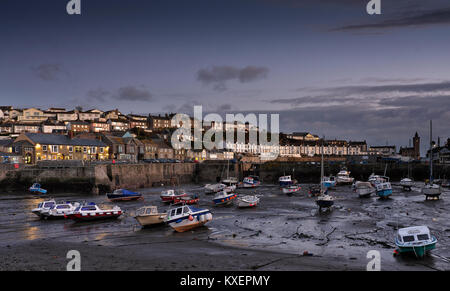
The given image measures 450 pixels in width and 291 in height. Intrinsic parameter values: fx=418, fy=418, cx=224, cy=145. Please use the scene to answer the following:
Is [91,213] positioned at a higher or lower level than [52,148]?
lower

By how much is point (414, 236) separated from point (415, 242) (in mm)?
433

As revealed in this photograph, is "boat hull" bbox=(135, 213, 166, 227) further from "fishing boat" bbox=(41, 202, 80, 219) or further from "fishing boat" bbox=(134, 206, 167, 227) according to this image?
"fishing boat" bbox=(41, 202, 80, 219)

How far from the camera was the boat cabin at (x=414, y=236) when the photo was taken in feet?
72.9

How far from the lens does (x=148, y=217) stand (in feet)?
105

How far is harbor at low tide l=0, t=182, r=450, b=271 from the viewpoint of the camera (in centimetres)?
2086

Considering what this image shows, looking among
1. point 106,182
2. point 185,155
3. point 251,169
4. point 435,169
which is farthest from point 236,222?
point 185,155

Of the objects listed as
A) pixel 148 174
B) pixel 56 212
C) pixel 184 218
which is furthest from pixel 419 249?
pixel 148 174

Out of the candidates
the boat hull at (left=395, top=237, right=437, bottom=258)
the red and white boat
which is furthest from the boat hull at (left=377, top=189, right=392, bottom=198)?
the red and white boat

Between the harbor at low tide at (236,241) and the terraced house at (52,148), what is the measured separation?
36883 mm

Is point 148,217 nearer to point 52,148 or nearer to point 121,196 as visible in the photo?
point 121,196

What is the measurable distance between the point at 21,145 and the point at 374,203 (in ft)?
208

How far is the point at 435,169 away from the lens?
94438 millimetres
